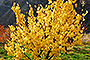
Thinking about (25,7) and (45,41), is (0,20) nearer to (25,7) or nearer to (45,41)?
(25,7)

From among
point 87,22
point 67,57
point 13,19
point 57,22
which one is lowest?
point 67,57

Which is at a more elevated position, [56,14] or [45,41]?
[56,14]

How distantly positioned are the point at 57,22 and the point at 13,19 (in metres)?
13.3

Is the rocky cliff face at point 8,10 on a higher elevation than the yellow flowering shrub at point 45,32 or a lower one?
higher

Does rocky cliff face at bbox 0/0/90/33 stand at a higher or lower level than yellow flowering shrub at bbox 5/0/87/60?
higher

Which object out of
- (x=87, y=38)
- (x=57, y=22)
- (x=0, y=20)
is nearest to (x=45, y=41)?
(x=57, y=22)

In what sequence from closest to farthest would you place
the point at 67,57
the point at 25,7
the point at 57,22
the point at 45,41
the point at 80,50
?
the point at 45,41 < the point at 57,22 < the point at 67,57 < the point at 80,50 < the point at 25,7

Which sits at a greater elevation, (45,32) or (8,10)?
(8,10)

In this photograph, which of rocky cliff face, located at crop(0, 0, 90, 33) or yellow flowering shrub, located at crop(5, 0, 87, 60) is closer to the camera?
yellow flowering shrub, located at crop(5, 0, 87, 60)

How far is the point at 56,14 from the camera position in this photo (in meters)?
3.99

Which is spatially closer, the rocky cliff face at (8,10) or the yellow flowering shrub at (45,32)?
the yellow flowering shrub at (45,32)

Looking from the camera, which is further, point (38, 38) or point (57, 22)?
point (57, 22)

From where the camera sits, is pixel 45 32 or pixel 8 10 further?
pixel 8 10

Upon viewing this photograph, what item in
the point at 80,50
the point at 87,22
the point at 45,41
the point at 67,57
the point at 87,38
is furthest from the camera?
the point at 87,22
